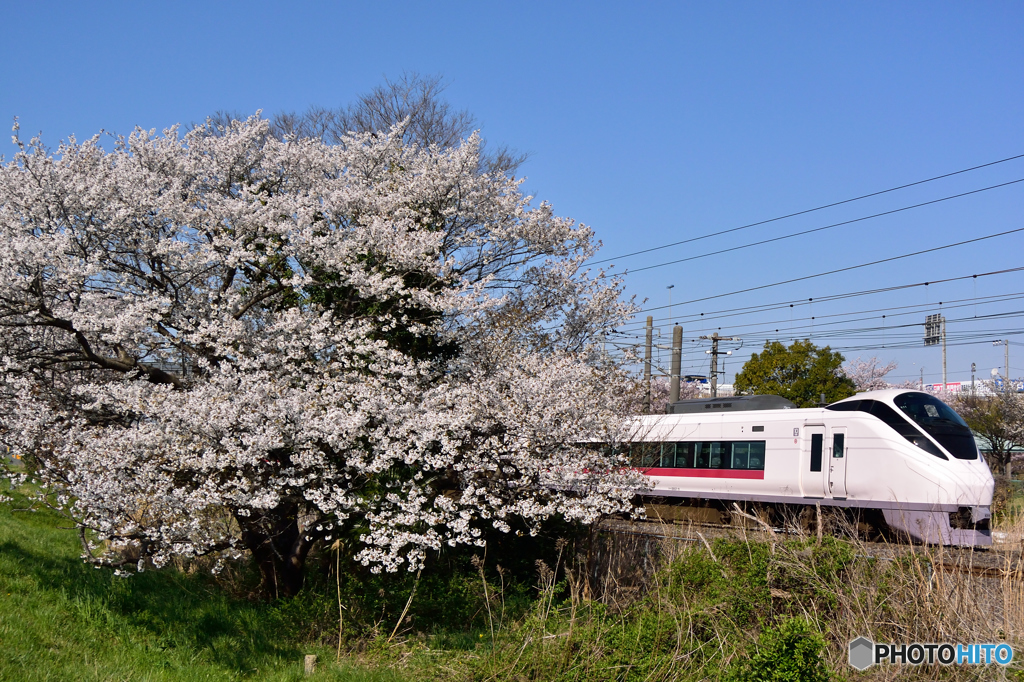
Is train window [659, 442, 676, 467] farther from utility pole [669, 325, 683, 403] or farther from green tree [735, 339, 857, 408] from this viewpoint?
green tree [735, 339, 857, 408]

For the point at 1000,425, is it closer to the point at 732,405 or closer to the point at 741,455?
the point at 732,405

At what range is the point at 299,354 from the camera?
10.5m

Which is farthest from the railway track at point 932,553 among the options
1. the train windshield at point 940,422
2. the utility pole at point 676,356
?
the utility pole at point 676,356

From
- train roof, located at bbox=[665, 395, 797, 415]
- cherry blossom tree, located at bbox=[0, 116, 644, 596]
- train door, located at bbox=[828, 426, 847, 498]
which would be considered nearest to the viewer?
cherry blossom tree, located at bbox=[0, 116, 644, 596]

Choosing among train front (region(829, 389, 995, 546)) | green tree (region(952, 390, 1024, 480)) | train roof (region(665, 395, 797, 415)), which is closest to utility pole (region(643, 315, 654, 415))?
train roof (region(665, 395, 797, 415))

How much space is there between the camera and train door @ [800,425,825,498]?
15719mm

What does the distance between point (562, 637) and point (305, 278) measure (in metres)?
6.01

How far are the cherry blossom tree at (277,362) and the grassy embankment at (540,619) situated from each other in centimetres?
78

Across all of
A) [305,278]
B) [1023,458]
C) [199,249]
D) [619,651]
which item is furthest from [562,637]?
[1023,458]

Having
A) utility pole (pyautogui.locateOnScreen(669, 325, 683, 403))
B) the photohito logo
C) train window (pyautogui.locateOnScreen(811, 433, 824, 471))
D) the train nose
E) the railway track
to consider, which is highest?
utility pole (pyautogui.locateOnScreen(669, 325, 683, 403))

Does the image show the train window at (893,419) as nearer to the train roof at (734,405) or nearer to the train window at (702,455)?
the train roof at (734,405)

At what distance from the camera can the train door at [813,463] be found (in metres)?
15.7

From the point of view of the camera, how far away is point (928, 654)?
7.09 meters

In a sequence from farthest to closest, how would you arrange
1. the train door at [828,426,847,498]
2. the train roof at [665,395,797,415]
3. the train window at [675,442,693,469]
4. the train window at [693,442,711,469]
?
the train window at [675,442,693,469]
the train roof at [665,395,797,415]
the train window at [693,442,711,469]
the train door at [828,426,847,498]
